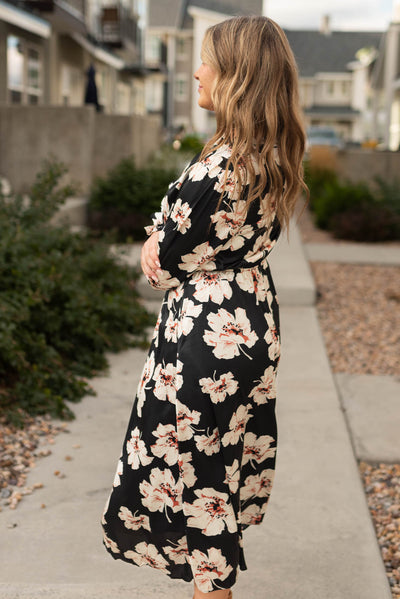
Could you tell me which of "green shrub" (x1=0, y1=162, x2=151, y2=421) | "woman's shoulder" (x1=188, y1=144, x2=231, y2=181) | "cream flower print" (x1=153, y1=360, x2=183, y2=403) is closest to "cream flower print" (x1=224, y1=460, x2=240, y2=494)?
"cream flower print" (x1=153, y1=360, x2=183, y2=403)

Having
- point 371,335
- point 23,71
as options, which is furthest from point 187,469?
point 23,71

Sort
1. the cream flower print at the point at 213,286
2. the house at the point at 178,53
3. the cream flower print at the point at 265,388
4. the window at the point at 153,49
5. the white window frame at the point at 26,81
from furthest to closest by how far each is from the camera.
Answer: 1. the window at the point at 153,49
2. the house at the point at 178,53
3. the white window frame at the point at 26,81
4. the cream flower print at the point at 265,388
5. the cream flower print at the point at 213,286

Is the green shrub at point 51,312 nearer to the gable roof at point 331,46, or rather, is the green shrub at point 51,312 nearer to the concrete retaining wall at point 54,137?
the concrete retaining wall at point 54,137

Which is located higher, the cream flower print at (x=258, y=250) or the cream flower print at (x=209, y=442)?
the cream flower print at (x=258, y=250)

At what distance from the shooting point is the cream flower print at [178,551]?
2.04 meters

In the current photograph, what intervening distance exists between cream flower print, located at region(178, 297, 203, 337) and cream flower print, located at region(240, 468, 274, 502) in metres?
0.58

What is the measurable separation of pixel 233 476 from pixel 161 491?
0.69 ft

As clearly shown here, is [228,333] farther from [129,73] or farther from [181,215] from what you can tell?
[129,73]

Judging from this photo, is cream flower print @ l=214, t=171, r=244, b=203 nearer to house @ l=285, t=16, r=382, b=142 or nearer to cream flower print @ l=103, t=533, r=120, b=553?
cream flower print @ l=103, t=533, r=120, b=553

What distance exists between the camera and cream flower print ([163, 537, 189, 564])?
204cm

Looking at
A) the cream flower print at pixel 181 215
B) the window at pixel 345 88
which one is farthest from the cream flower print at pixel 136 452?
the window at pixel 345 88

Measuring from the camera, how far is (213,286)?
1896 millimetres

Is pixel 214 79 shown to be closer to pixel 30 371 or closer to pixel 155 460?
pixel 155 460

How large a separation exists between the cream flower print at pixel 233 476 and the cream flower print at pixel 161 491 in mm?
136
